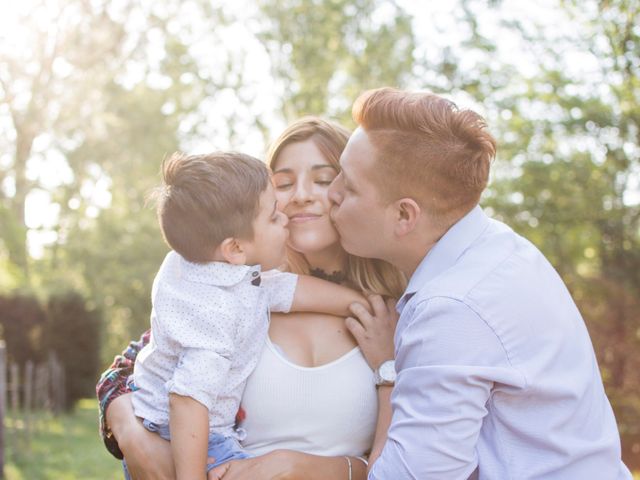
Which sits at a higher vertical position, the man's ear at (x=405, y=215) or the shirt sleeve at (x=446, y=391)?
the man's ear at (x=405, y=215)

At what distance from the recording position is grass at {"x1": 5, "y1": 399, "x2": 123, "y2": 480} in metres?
11.0

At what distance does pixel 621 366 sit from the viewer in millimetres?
12109

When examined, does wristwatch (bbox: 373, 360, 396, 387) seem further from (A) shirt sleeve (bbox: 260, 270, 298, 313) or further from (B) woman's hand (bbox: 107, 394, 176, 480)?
(B) woman's hand (bbox: 107, 394, 176, 480)

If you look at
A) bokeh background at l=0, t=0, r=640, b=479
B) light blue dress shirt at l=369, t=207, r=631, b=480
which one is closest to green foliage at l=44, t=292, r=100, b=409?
bokeh background at l=0, t=0, r=640, b=479

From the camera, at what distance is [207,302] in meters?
2.79

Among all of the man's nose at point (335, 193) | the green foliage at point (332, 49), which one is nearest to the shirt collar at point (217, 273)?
the man's nose at point (335, 193)

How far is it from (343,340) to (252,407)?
421 millimetres

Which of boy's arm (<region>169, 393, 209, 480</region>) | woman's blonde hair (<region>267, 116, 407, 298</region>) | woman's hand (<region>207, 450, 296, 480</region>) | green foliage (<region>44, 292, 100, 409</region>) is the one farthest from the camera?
green foliage (<region>44, 292, 100, 409</region>)

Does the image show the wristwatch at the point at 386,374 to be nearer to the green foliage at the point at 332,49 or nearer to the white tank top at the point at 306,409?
the white tank top at the point at 306,409

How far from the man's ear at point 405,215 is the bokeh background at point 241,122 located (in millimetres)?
2205

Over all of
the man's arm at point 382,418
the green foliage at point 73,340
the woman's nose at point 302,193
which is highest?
the woman's nose at point 302,193

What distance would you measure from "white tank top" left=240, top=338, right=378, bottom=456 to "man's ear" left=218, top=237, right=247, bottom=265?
41 centimetres

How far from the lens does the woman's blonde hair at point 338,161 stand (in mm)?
3324

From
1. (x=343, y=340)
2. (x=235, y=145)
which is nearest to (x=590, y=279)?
(x=343, y=340)
